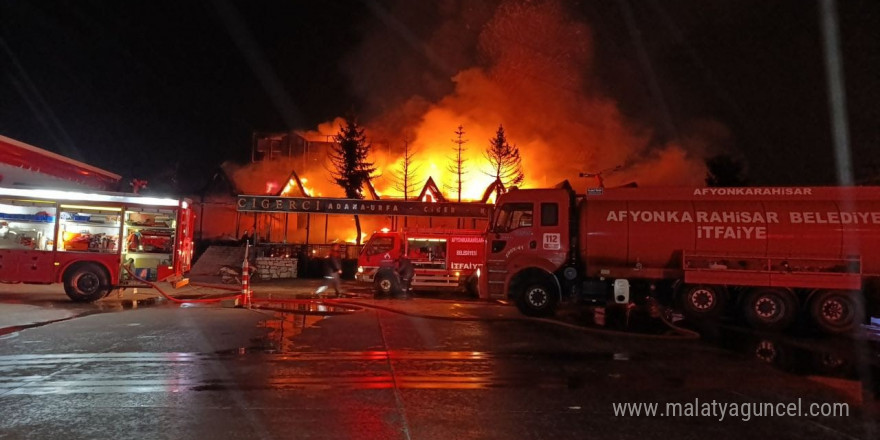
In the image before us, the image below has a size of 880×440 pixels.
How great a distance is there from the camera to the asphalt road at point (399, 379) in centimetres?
473

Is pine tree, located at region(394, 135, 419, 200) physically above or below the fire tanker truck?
above

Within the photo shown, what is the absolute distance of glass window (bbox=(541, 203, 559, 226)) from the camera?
12.5 m

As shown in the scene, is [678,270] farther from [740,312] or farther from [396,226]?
[396,226]

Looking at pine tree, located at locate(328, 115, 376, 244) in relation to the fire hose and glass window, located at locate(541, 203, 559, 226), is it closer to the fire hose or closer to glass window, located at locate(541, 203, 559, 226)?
the fire hose

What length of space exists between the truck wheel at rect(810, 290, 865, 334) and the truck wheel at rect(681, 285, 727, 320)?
172 centimetres

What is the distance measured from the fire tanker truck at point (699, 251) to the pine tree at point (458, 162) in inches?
805

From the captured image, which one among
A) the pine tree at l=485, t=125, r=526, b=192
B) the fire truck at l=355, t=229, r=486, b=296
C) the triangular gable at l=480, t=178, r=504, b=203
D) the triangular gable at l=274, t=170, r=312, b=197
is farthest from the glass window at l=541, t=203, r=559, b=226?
the triangular gable at l=274, t=170, r=312, b=197

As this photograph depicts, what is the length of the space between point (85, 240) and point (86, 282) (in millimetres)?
1041

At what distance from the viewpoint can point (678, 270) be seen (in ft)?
38.9

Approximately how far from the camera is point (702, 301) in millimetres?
11594

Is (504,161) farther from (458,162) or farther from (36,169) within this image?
(36,169)

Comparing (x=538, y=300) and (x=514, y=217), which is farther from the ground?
(x=514, y=217)

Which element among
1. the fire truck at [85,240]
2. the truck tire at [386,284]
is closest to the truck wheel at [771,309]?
the truck tire at [386,284]

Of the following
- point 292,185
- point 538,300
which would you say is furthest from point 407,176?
point 538,300
